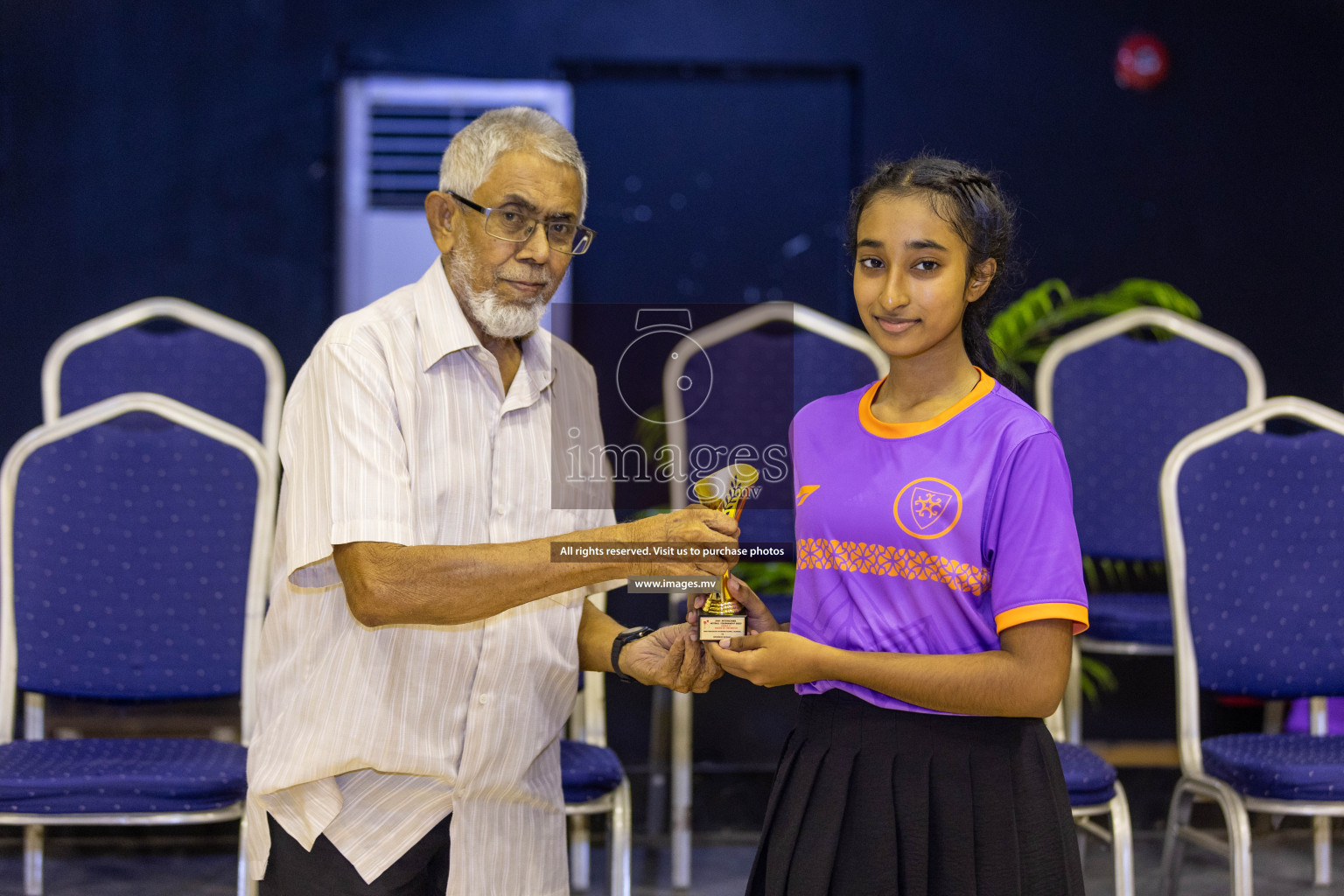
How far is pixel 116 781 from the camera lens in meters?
1.80

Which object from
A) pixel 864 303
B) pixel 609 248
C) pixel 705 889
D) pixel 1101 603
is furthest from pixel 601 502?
pixel 609 248

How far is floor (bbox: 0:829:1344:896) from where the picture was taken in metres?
2.41

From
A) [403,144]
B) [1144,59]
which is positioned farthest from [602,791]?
[1144,59]

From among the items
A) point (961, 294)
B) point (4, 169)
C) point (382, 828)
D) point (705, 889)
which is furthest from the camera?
point (4, 169)

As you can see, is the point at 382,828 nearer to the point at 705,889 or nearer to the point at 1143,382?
the point at 705,889

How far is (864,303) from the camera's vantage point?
1.13 m

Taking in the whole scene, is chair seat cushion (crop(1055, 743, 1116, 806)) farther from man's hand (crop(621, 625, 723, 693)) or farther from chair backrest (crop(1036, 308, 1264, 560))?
chair backrest (crop(1036, 308, 1264, 560))

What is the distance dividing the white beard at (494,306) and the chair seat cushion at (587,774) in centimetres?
85

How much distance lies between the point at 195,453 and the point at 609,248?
2.55m

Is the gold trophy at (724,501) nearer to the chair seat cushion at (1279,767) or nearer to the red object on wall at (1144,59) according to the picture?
the chair seat cushion at (1279,767)

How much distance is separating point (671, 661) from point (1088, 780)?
0.90 meters

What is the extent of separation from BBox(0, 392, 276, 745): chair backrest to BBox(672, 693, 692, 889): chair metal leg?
84 centimetres

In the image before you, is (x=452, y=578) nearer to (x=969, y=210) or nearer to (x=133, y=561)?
(x=969, y=210)

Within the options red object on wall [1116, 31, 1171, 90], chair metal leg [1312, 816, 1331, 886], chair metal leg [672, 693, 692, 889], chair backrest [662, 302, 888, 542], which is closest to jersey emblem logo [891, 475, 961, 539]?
chair backrest [662, 302, 888, 542]
